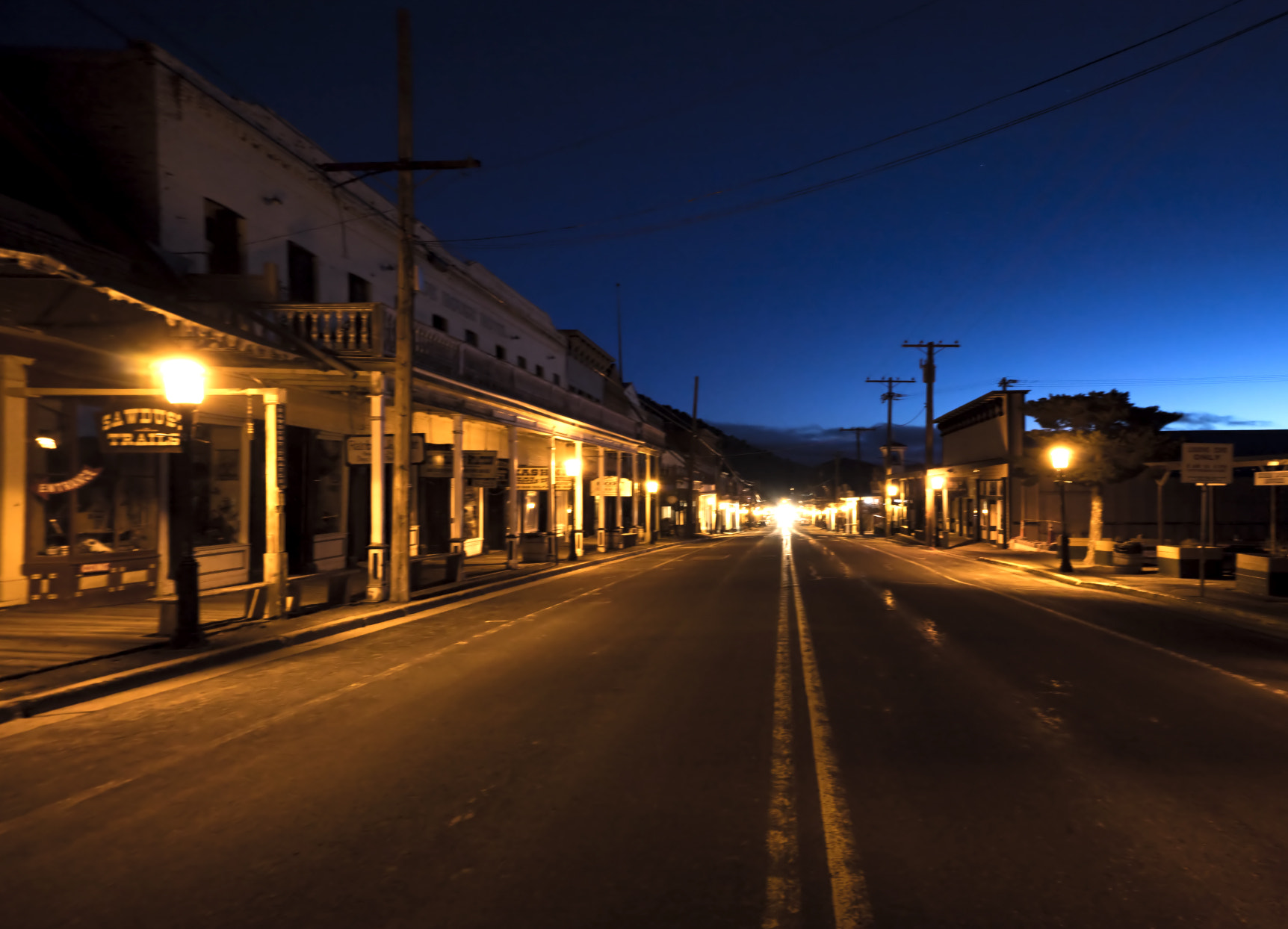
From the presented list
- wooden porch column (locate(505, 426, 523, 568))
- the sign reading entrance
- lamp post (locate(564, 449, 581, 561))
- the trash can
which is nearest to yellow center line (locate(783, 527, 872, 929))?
the sign reading entrance

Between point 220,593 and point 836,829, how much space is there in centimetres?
906

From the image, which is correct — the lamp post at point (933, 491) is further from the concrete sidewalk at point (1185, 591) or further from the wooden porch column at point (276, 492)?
the wooden porch column at point (276, 492)

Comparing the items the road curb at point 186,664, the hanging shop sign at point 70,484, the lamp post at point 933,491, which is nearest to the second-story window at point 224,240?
the hanging shop sign at point 70,484

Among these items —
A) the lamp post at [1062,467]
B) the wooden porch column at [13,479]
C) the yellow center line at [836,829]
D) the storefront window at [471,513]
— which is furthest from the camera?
the storefront window at [471,513]

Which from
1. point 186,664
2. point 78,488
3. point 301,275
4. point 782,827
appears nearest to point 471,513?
point 301,275

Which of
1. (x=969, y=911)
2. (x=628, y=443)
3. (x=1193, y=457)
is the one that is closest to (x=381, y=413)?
(x=969, y=911)

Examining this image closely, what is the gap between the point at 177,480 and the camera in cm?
1078

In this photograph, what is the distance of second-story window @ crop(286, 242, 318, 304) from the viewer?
19.3 meters

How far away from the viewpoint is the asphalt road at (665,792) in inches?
155

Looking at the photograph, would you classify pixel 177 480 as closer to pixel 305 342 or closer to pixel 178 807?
pixel 305 342

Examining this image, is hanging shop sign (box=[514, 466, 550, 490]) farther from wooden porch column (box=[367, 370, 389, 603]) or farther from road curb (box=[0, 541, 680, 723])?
wooden porch column (box=[367, 370, 389, 603])

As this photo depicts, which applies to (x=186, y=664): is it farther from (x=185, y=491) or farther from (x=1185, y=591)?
(x=1185, y=591)

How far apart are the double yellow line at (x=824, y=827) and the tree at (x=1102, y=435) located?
22677mm

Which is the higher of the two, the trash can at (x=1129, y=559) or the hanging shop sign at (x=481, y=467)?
the hanging shop sign at (x=481, y=467)
